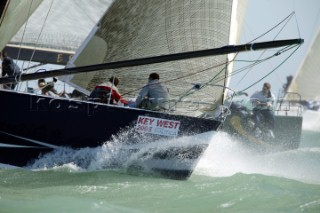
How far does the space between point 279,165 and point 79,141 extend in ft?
15.5

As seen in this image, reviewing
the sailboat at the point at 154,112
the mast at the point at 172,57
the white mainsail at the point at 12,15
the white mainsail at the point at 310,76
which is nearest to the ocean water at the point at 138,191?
the sailboat at the point at 154,112

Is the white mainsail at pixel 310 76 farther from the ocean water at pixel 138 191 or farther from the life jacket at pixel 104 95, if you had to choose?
the life jacket at pixel 104 95

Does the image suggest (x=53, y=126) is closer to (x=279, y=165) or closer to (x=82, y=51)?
(x=82, y=51)

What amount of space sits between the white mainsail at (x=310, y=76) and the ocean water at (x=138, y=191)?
44.0 ft

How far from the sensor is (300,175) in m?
11.8

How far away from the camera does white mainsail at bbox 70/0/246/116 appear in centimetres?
1026

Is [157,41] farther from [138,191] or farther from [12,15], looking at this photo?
[138,191]

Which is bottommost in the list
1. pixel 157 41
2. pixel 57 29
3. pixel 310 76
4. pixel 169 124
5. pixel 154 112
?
pixel 169 124

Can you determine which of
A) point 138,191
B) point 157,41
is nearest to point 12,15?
point 157,41

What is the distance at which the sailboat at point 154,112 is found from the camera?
9.49m

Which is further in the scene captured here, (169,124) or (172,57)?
(169,124)

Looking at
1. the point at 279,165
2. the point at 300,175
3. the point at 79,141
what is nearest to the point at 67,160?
the point at 79,141

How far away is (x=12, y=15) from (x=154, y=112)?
7.19 feet

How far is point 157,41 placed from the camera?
10.5 meters
